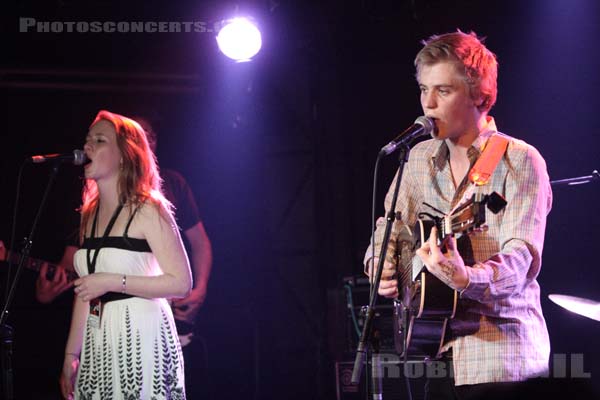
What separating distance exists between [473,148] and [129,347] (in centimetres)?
186

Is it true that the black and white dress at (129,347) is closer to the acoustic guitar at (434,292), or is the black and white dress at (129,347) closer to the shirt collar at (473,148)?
the acoustic guitar at (434,292)

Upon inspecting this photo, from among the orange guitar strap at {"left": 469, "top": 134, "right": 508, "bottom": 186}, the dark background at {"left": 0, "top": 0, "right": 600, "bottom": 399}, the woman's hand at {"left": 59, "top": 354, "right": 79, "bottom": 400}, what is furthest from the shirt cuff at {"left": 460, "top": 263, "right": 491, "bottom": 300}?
the dark background at {"left": 0, "top": 0, "right": 600, "bottom": 399}

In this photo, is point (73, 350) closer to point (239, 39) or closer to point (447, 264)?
point (447, 264)

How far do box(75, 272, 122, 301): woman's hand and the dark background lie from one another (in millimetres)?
2445

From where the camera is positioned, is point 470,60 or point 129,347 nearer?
point 470,60

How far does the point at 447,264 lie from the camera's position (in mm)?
2699

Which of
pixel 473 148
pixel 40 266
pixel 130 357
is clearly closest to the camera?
pixel 473 148

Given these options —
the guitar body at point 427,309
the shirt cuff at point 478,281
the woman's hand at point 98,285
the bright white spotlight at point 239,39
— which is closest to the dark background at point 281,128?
the bright white spotlight at point 239,39

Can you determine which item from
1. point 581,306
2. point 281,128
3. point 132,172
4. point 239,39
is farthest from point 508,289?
point 281,128

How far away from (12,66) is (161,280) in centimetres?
353

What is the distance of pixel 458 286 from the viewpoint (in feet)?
8.95

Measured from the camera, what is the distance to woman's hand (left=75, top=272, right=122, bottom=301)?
3729mm

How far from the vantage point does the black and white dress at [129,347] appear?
12.2ft

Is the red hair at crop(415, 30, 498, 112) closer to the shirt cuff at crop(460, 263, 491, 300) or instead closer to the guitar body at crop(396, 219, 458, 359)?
the guitar body at crop(396, 219, 458, 359)
